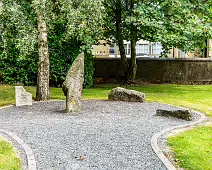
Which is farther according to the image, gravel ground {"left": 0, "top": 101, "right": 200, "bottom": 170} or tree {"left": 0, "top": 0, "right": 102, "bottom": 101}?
tree {"left": 0, "top": 0, "right": 102, "bottom": 101}

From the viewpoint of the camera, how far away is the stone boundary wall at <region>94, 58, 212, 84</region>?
20719mm

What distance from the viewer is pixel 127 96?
12250 millimetres

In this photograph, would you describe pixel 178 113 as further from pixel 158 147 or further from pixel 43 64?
pixel 43 64

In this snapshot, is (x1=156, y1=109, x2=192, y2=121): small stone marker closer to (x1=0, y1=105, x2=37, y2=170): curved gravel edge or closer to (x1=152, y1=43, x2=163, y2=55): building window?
(x1=0, y1=105, x2=37, y2=170): curved gravel edge

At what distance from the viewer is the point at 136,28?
1492 centimetres

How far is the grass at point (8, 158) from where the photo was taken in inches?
212

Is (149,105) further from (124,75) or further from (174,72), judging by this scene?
(174,72)

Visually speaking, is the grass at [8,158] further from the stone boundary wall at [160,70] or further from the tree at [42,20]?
the stone boundary wall at [160,70]

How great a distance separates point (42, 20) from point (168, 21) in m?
5.54

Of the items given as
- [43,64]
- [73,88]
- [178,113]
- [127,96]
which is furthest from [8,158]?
[127,96]

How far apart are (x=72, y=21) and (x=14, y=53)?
593 centimetres

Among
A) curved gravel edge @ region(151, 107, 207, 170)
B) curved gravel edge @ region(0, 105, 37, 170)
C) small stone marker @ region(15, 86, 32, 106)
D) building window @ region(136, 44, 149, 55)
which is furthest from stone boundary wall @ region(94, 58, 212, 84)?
curved gravel edge @ region(0, 105, 37, 170)

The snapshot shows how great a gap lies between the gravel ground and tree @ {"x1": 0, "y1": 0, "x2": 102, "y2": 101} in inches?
68.5

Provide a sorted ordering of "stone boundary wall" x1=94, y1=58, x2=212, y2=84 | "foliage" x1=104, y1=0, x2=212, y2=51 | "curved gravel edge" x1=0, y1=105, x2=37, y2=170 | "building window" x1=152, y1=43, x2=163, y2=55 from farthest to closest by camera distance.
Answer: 1. "building window" x1=152, y1=43, x2=163, y2=55
2. "stone boundary wall" x1=94, y1=58, x2=212, y2=84
3. "foliage" x1=104, y1=0, x2=212, y2=51
4. "curved gravel edge" x1=0, y1=105, x2=37, y2=170
